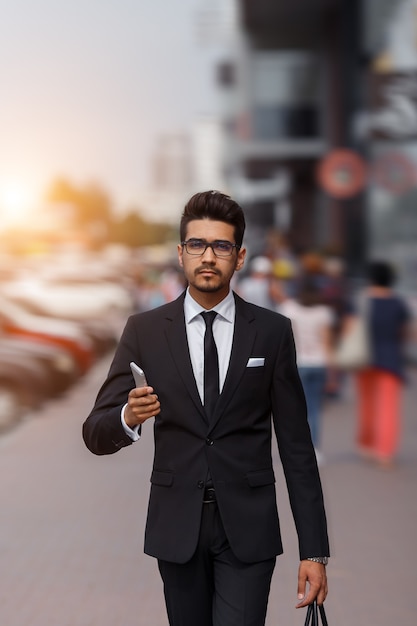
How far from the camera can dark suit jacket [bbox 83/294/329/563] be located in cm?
317

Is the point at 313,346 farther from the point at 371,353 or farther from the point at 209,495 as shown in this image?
the point at 209,495

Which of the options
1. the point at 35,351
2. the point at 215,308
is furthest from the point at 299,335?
the point at 215,308

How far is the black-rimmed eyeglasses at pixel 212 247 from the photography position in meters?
3.20

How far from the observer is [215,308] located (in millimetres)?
3279

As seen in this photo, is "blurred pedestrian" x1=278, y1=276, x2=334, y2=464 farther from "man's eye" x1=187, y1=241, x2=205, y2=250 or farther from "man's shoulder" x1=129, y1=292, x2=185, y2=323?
"man's eye" x1=187, y1=241, x2=205, y2=250

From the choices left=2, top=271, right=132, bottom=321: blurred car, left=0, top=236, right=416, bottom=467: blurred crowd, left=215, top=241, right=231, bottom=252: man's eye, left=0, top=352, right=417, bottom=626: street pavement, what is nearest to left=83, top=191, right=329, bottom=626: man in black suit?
left=215, top=241, right=231, bottom=252: man's eye

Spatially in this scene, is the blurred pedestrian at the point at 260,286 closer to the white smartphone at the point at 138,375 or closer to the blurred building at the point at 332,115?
the blurred building at the point at 332,115

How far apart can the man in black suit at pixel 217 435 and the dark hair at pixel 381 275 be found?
6687 millimetres

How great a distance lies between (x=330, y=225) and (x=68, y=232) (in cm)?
908

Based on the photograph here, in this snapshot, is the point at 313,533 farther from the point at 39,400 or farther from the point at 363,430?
the point at 39,400

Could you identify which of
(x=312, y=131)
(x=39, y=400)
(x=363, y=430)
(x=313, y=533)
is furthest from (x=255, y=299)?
(x=312, y=131)

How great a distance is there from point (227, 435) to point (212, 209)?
614 mm

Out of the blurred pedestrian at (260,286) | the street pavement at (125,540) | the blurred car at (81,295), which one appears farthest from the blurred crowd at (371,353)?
the blurred car at (81,295)

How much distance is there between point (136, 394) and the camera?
295cm
